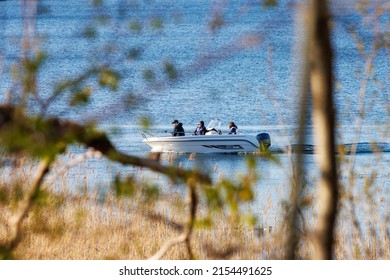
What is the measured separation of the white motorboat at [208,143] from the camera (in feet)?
75.6

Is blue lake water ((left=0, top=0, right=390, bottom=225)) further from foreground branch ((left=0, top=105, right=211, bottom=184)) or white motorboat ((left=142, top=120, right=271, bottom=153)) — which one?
white motorboat ((left=142, top=120, right=271, bottom=153))

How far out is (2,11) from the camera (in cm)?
252

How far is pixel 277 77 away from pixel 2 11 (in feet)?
129

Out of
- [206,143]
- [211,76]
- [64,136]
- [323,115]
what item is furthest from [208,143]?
[323,115]

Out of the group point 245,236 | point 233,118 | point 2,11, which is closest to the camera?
point 2,11

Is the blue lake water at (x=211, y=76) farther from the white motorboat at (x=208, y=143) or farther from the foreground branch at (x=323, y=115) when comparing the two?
the white motorboat at (x=208, y=143)

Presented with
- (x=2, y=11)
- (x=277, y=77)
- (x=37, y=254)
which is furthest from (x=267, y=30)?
(x=277, y=77)

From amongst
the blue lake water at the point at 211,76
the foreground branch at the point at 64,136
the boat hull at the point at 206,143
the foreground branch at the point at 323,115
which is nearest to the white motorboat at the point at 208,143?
the boat hull at the point at 206,143

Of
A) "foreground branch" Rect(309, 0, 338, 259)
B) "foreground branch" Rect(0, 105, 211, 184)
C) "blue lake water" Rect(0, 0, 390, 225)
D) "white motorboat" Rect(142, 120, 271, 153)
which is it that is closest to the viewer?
"foreground branch" Rect(309, 0, 338, 259)

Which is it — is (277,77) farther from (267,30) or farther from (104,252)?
(267,30)

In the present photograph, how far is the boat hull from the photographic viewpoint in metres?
23.1

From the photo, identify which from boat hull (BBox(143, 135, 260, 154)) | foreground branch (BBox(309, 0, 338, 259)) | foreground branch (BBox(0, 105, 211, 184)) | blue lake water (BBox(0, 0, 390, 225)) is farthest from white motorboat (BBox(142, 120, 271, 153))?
foreground branch (BBox(309, 0, 338, 259))

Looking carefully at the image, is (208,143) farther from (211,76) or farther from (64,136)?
(64,136)

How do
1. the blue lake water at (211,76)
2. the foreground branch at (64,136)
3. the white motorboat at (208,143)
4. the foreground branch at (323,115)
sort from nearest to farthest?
the foreground branch at (323,115), the foreground branch at (64,136), the blue lake water at (211,76), the white motorboat at (208,143)
